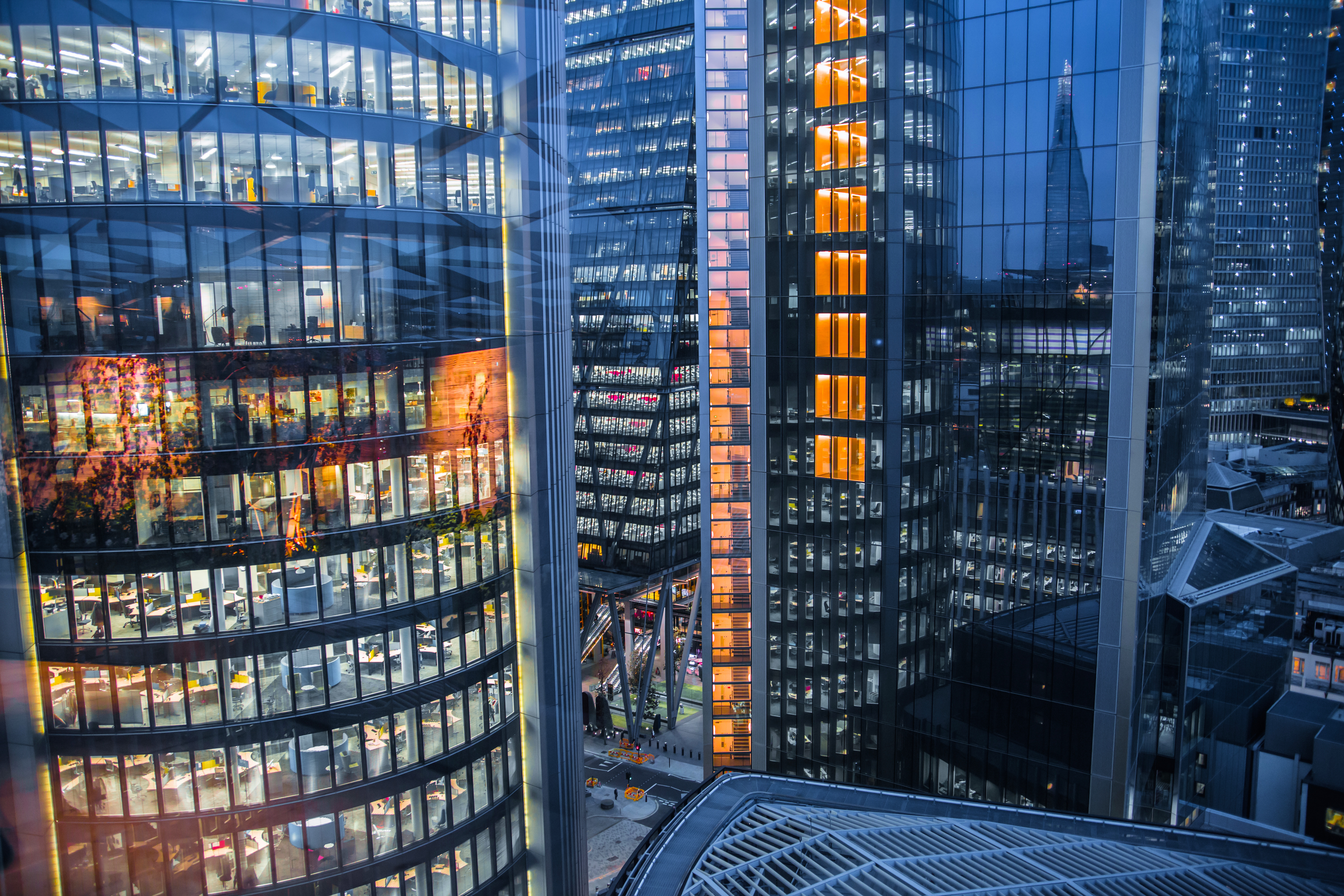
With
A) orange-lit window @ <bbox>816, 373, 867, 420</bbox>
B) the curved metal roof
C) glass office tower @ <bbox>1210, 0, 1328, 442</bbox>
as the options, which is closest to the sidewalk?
orange-lit window @ <bbox>816, 373, 867, 420</bbox>

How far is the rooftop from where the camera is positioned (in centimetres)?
821

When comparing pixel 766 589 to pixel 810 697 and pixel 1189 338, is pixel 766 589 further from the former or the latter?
pixel 1189 338

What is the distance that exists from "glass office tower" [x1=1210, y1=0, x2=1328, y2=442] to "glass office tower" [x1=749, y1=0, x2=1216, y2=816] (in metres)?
62.1

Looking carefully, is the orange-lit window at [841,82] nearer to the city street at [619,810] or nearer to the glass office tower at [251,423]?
the glass office tower at [251,423]

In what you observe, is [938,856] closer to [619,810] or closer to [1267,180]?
[619,810]

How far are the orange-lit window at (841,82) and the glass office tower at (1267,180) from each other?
2521 inches

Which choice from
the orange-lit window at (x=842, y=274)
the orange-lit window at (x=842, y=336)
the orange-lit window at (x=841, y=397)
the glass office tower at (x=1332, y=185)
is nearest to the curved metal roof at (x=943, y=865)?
the orange-lit window at (x=841, y=397)

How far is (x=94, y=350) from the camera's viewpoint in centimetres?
833

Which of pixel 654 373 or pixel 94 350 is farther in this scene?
pixel 654 373

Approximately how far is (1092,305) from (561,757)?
11.1 m

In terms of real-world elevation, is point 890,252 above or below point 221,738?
above

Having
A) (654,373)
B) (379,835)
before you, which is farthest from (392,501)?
(654,373)

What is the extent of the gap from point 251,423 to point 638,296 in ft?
101

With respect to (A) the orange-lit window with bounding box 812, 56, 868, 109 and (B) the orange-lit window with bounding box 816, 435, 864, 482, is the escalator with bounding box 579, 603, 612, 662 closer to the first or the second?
(B) the orange-lit window with bounding box 816, 435, 864, 482
